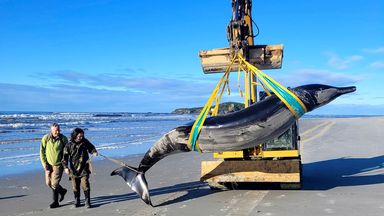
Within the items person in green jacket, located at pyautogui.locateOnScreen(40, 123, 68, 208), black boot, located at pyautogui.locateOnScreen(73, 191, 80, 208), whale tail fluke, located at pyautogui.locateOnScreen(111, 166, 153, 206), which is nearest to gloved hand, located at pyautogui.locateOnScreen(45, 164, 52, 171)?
person in green jacket, located at pyautogui.locateOnScreen(40, 123, 68, 208)

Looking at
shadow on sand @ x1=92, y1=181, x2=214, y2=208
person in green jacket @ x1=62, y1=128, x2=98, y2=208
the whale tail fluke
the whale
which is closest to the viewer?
the whale

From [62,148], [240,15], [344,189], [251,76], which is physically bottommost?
[344,189]

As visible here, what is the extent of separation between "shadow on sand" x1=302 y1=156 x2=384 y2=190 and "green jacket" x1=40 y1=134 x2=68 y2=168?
549 cm

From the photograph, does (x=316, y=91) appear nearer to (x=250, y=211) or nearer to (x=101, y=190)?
(x=250, y=211)

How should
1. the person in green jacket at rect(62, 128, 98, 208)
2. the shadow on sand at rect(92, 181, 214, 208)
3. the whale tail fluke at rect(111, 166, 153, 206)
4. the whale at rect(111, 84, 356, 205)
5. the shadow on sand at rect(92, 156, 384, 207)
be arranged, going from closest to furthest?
the whale at rect(111, 84, 356, 205)
the whale tail fluke at rect(111, 166, 153, 206)
the person in green jacket at rect(62, 128, 98, 208)
the shadow on sand at rect(92, 181, 214, 208)
the shadow on sand at rect(92, 156, 384, 207)

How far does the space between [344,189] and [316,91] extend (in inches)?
127

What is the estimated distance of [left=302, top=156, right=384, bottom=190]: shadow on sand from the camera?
9914 mm

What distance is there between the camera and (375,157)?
14.6 metres

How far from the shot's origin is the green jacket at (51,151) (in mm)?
8586

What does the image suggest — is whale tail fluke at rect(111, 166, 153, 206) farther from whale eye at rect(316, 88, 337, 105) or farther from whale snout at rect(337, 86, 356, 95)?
whale snout at rect(337, 86, 356, 95)

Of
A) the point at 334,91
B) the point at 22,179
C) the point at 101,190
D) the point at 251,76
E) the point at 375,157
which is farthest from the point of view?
the point at 375,157

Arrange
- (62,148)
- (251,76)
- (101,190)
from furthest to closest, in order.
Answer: (101,190) < (251,76) < (62,148)

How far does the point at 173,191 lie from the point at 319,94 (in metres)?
4.40

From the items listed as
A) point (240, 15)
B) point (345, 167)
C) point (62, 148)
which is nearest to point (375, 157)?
point (345, 167)
